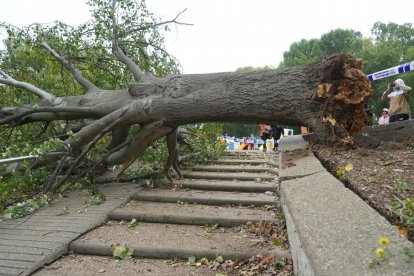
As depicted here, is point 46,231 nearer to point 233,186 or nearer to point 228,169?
point 233,186

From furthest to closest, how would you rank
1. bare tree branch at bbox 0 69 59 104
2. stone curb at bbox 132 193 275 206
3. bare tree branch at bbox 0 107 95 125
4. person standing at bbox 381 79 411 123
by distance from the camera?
person standing at bbox 381 79 411 123 → bare tree branch at bbox 0 69 59 104 → bare tree branch at bbox 0 107 95 125 → stone curb at bbox 132 193 275 206

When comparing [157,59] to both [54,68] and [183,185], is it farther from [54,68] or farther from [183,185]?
[183,185]

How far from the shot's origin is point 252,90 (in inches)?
→ 161

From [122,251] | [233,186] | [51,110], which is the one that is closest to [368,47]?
[233,186]

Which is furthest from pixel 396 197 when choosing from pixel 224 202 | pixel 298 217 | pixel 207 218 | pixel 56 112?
pixel 56 112

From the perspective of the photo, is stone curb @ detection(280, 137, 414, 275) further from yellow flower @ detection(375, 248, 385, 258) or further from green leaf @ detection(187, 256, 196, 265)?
green leaf @ detection(187, 256, 196, 265)

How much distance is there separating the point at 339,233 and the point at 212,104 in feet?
9.81

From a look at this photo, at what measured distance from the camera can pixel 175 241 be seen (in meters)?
3.39

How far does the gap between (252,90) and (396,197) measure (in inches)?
93.3

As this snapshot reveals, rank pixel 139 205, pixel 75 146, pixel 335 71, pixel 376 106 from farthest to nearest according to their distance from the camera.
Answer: pixel 376 106, pixel 75 146, pixel 139 205, pixel 335 71

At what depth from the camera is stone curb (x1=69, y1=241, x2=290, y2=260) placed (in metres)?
3.05

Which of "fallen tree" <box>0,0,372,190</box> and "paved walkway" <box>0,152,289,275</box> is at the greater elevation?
"fallen tree" <box>0,0,372,190</box>

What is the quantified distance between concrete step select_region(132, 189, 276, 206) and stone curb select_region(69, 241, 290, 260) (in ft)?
4.88

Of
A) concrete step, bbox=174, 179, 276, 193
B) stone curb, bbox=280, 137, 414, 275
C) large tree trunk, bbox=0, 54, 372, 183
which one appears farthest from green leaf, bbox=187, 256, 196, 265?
concrete step, bbox=174, 179, 276, 193
